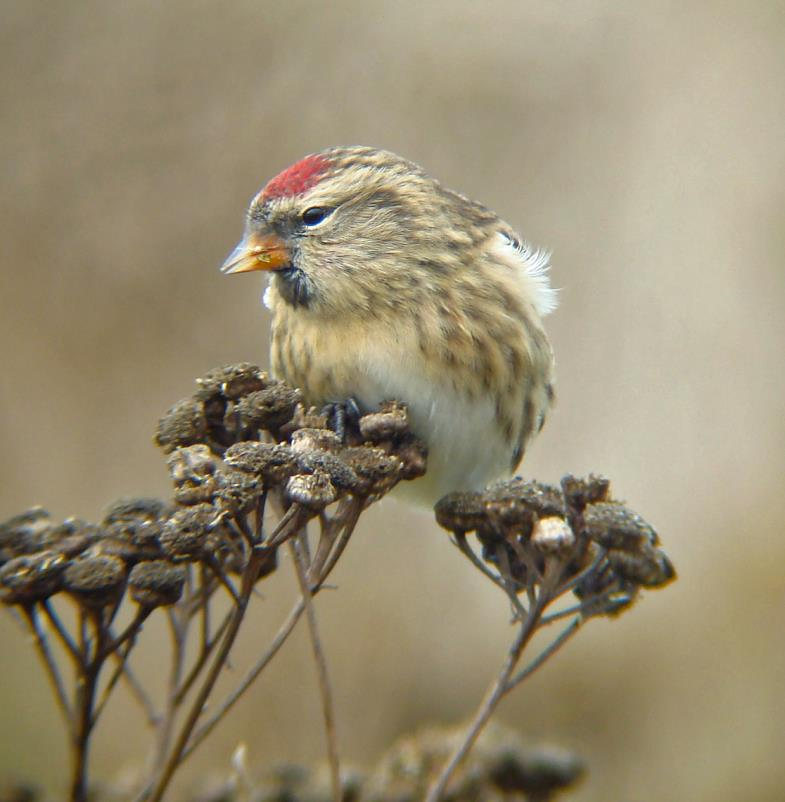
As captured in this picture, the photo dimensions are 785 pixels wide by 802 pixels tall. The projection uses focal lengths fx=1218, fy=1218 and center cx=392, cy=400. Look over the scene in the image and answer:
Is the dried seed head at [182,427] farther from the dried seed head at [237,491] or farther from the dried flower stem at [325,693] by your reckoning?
the dried flower stem at [325,693]

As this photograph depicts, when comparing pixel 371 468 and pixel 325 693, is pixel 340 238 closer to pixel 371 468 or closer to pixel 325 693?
pixel 371 468

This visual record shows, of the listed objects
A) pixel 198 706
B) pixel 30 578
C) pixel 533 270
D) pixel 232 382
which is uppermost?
pixel 533 270

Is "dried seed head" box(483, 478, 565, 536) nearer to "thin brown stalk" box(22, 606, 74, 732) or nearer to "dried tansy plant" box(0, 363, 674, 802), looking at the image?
"dried tansy plant" box(0, 363, 674, 802)

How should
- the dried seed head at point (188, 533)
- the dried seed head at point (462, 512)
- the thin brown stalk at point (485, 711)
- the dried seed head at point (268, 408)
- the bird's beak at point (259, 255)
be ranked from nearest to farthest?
1. the dried seed head at point (188, 533)
2. the thin brown stalk at point (485, 711)
3. the dried seed head at point (268, 408)
4. the dried seed head at point (462, 512)
5. the bird's beak at point (259, 255)

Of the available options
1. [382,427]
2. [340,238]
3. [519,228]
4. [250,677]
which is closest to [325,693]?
[250,677]

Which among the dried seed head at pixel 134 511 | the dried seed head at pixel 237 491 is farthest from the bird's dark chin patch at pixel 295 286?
the dried seed head at pixel 237 491

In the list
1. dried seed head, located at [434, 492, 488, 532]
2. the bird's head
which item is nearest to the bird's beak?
the bird's head

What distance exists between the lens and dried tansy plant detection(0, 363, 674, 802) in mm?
1722

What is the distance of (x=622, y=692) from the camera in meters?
4.18

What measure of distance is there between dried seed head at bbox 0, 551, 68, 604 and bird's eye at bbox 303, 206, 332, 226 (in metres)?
1.34

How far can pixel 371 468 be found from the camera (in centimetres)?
194

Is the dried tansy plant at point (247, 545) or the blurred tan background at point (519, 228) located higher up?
the blurred tan background at point (519, 228)

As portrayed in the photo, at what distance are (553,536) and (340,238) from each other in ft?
4.14

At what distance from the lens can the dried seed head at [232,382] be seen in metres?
1.94
